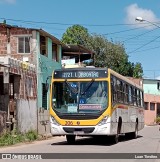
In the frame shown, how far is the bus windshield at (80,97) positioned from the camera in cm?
1783

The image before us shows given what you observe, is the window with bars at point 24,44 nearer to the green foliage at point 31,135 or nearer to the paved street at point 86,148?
the green foliage at point 31,135

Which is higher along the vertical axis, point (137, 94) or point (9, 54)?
point (9, 54)

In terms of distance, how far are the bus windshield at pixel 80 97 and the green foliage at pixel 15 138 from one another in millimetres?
3338

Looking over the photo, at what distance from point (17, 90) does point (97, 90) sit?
879 cm

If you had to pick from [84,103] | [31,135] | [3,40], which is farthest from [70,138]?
[3,40]

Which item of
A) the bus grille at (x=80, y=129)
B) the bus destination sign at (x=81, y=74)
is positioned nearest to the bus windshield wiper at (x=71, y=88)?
the bus destination sign at (x=81, y=74)

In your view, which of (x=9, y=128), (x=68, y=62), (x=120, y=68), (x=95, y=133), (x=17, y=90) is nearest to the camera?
(x=95, y=133)

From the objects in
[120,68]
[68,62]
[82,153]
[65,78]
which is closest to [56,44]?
[68,62]

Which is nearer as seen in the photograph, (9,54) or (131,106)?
(131,106)

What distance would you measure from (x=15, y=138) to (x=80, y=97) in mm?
5155

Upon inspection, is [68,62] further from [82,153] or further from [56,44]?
[82,153]

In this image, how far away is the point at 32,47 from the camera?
2981 centimetres

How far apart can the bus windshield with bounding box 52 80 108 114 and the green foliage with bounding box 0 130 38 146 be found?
3338mm

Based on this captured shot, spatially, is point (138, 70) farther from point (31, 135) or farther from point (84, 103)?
point (84, 103)
